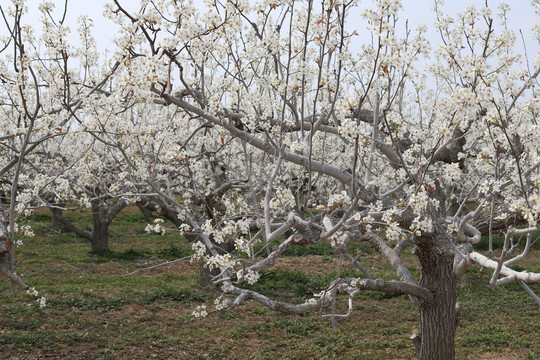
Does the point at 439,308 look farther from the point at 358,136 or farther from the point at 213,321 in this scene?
the point at 213,321

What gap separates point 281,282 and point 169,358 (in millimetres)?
4869

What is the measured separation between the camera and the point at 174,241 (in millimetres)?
19062

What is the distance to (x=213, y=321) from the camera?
10219 millimetres

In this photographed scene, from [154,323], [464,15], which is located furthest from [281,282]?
[464,15]

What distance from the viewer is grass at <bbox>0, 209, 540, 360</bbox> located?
8.54 metres

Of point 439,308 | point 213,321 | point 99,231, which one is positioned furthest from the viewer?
point 99,231

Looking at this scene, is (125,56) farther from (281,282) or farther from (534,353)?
(281,282)

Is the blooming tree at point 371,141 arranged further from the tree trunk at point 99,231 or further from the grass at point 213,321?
the tree trunk at point 99,231

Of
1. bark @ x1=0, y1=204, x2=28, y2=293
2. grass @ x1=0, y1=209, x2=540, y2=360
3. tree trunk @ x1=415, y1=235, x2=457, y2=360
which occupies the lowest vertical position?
grass @ x1=0, y1=209, x2=540, y2=360

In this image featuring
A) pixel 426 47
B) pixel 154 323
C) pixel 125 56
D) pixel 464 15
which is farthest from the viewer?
pixel 154 323

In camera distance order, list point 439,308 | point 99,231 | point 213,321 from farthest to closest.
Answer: point 99,231
point 213,321
point 439,308

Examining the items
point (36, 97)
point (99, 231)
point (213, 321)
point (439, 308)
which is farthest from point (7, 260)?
point (99, 231)

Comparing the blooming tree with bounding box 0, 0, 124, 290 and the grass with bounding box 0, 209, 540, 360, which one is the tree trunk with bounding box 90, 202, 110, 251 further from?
the blooming tree with bounding box 0, 0, 124, 290

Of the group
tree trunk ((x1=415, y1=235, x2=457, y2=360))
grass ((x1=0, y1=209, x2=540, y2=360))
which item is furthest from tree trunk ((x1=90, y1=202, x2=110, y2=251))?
tree trunk ((x1=415, y1=235, x2=457, y2=360))
